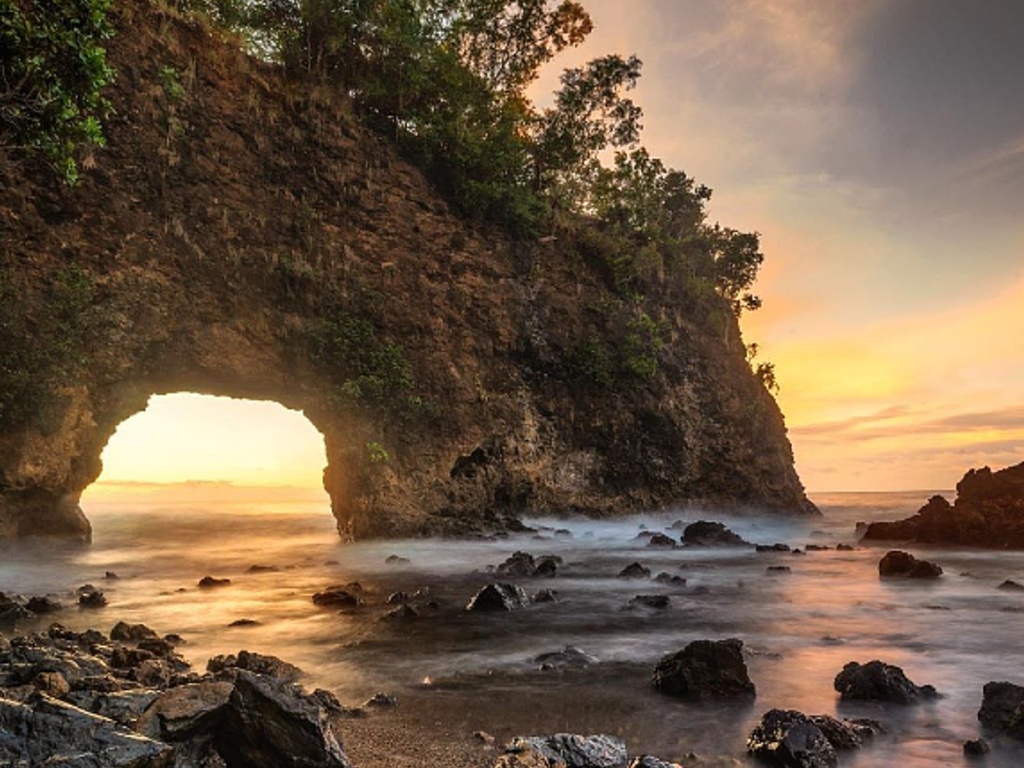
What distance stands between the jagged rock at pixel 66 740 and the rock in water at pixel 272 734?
52 cm

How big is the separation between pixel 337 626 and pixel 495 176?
22.4 metres

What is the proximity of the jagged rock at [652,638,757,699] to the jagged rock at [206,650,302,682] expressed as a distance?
4018 millimetres

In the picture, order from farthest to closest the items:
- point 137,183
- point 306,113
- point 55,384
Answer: point 306,113 < point 137,183 < point 55,384

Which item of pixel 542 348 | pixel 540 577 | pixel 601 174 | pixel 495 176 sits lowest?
pixel 540 577

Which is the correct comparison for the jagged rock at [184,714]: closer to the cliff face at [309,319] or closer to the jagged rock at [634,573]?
the jagged rock at [634,573]

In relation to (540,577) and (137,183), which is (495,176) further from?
(540,577)

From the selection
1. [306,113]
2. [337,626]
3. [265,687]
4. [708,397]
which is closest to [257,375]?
[306,113]

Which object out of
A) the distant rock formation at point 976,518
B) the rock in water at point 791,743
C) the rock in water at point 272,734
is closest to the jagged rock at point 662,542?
the distant rock formation at point 976,518

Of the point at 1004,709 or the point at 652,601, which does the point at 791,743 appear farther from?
the point at 652,601

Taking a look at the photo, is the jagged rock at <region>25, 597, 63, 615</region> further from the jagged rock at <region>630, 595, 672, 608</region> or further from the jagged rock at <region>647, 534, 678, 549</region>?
the jagged rock at <region>647, 534, 678, 549</region>

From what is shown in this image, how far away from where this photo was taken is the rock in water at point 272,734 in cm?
438

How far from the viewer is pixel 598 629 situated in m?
10.1

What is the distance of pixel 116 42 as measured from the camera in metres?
21.2

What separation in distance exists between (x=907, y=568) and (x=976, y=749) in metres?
13.7
